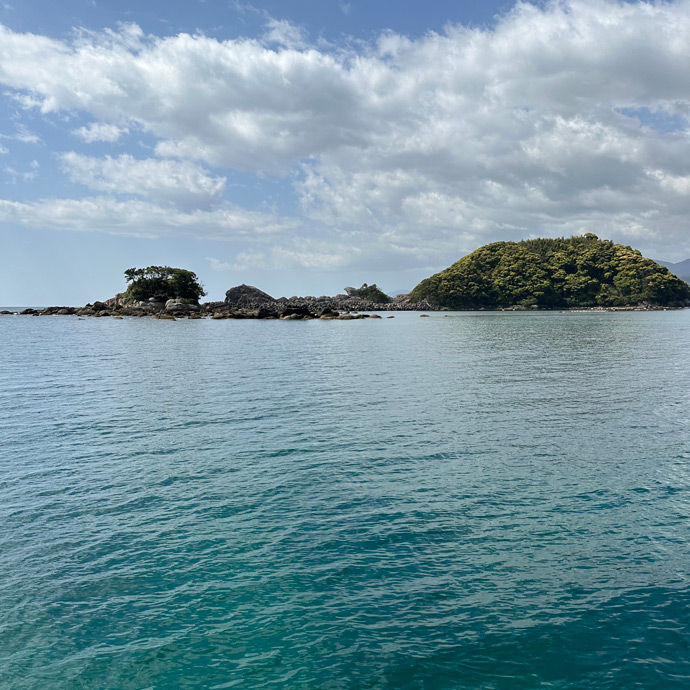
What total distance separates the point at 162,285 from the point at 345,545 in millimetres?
165770

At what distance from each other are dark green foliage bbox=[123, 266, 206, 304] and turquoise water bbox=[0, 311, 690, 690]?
144 meters

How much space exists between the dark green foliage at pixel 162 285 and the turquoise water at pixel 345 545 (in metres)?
144

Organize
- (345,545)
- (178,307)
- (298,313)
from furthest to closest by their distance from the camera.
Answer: (178,307) < (298,313) < (345,545)

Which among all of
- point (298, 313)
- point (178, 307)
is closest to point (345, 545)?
point (298, 313)

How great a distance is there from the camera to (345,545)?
1173 cm

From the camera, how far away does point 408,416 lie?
24312 millimetres

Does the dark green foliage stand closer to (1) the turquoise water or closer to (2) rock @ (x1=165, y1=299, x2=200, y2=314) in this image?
(2) rock @ (x1=165, y1=299, x2=200, y2=314)

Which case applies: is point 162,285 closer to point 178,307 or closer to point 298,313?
point 178,307

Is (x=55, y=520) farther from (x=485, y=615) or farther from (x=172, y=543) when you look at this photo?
(x=485, y=615)

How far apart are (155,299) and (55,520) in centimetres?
15842

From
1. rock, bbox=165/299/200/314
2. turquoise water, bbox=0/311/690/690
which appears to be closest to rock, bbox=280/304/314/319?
rock, bbox=165/299/200/314

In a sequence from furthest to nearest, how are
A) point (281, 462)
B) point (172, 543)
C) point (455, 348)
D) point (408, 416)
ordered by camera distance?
point (455, 348) → point (408, 416) → point (281, 462) → point (172, 543)

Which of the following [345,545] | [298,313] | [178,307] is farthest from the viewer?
[178,307]

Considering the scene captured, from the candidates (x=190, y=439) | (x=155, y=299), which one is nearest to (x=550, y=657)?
(x=190, y=439)
